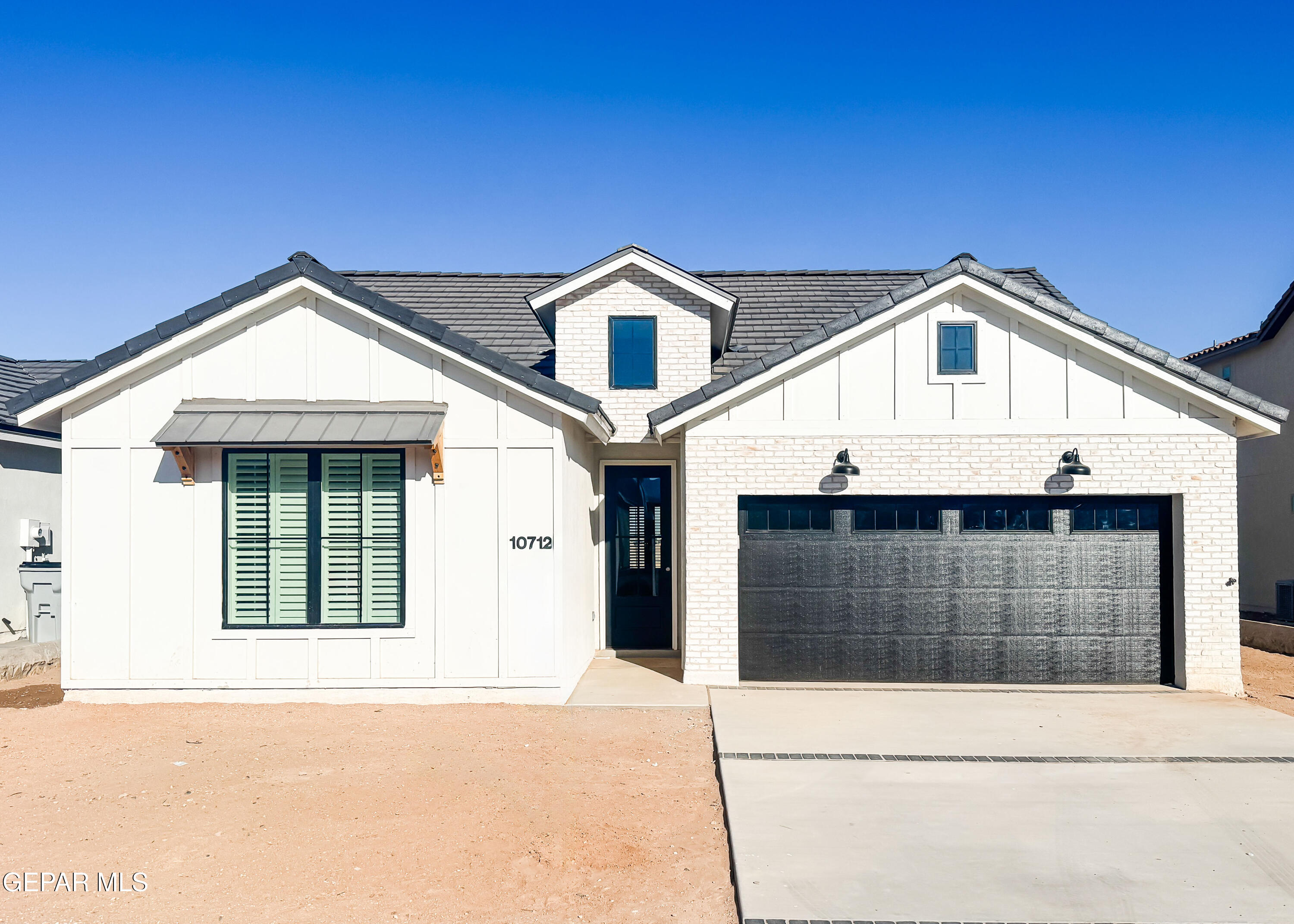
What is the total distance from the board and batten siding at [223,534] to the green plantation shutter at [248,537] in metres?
0.11

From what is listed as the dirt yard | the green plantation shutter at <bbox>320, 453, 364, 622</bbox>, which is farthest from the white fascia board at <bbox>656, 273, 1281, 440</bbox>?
the dirt yard

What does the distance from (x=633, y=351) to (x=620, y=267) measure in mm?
1142

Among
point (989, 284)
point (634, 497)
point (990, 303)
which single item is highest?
point (989, 284)

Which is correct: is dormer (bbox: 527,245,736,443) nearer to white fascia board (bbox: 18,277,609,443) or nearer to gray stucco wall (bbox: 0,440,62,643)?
white fascia board (bbox: 18,277,609,443)

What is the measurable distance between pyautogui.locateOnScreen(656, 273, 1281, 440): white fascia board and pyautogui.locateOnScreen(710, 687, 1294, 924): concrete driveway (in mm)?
3217

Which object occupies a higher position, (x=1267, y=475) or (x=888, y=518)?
(x=1267, y=475)

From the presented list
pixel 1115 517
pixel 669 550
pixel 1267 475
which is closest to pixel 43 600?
pixel 669 550

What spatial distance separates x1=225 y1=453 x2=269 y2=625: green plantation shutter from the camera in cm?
860

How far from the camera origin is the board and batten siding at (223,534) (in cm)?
855

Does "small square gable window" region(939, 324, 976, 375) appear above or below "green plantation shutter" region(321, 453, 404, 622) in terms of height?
above

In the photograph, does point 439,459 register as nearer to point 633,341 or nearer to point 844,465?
point 633,341

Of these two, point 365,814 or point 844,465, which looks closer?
point 365,814

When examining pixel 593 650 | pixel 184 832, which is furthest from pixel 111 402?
pixel 593 650

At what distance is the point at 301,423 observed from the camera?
841 cm
